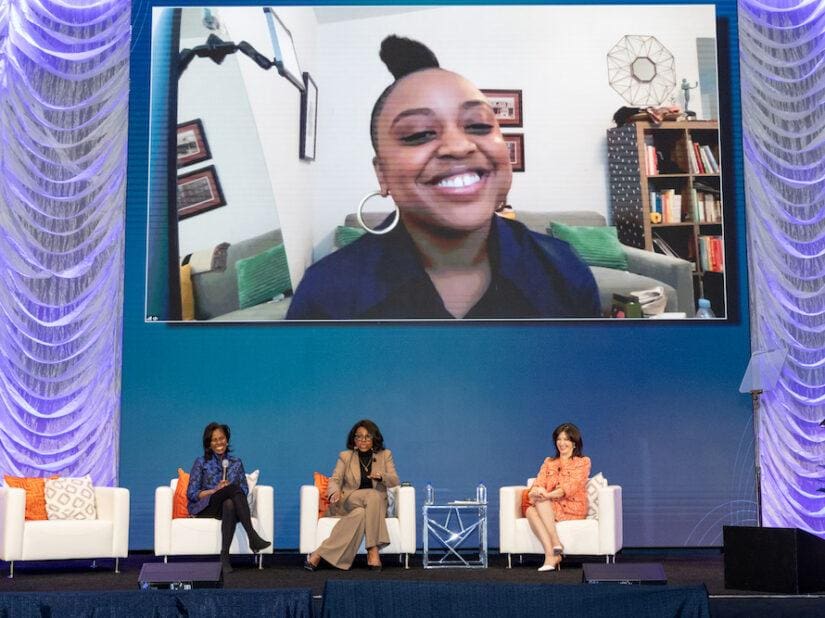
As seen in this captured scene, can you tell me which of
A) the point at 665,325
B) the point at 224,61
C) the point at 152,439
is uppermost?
the point at 224,61

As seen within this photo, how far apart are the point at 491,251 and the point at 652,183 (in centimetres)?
117

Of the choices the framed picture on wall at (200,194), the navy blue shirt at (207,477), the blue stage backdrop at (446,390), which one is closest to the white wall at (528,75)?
the framed picture on wall at (200,194)

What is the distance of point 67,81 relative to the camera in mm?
8148

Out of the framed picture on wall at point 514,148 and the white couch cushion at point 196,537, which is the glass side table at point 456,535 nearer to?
the white couch cushion at point 196,537

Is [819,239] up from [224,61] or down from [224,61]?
down

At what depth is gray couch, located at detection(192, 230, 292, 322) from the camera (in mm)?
8148

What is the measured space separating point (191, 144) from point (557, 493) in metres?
3.36

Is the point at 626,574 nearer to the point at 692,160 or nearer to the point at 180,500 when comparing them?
the point at 180,500

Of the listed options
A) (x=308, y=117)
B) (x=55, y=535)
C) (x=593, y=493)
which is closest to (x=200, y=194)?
(x=308, y=117)

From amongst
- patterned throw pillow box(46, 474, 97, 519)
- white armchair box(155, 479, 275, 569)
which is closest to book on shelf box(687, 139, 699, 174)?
white armchair box(155, 479, 275, 569)

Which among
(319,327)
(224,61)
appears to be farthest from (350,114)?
(319,327)

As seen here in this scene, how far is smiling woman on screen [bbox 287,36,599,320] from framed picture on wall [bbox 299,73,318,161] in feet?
1.34

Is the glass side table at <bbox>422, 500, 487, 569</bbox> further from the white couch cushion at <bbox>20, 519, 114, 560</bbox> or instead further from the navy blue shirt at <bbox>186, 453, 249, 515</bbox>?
the white couch cushion at <bbox>20, 519, 114, 560</bbox>

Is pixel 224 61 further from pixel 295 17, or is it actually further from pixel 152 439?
pixel 152 439
